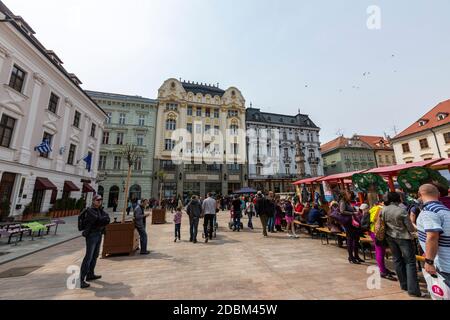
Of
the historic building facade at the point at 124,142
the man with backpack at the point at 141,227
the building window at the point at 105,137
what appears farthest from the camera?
the building window at the point at 105,137

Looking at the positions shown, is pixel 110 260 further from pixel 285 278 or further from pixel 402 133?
pixel 402 133

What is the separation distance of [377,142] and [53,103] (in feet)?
188

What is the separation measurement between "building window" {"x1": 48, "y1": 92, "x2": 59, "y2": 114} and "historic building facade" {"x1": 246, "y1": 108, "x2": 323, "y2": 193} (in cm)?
2736

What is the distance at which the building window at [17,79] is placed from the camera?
40.5ft

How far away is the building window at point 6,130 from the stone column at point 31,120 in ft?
2.39

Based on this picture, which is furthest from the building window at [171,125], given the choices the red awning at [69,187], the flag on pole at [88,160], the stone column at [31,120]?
the stone column at [31,120]

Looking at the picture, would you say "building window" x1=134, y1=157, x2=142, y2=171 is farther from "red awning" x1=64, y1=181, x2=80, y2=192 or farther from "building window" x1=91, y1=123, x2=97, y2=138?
"red awning" x1=64, y1=181, x2=80, y2=192

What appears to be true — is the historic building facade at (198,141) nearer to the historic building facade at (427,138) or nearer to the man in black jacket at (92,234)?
the historic building facade at (427,138)

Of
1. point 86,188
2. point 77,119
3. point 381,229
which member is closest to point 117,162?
point 86,188

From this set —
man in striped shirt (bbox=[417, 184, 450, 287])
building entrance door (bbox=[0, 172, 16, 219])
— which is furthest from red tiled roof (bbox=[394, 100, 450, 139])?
building entrance door (bbox=[0, 172, 16, 219])

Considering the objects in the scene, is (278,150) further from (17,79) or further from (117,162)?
(17,79)

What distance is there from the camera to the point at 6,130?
12094 millimetres
